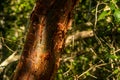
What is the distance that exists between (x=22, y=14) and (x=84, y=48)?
1.28 m

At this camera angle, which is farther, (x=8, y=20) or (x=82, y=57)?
(x=8, y=20)

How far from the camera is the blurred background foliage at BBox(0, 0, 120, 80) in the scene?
118 inches

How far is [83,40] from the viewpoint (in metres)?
4.12

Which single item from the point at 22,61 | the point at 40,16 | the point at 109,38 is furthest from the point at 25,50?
the point at 109,38

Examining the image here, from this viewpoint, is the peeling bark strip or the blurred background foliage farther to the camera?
the blurred background foliage

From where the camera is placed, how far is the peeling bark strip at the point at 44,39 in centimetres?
147

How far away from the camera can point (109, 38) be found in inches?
139

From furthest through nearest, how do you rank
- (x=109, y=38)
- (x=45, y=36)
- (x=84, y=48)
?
1. (x=84, y=48)
2. (x=109, y=38)
3. (x=45, y=36)

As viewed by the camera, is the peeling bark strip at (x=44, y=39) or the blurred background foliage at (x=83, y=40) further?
the blurred background foliage at (x=83, y=40)

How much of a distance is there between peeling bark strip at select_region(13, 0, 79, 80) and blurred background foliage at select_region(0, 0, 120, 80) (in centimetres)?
36

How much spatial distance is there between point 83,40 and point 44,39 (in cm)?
265

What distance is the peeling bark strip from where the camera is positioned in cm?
147

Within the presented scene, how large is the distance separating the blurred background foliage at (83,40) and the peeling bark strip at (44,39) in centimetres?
36

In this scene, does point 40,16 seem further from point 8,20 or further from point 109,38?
point 8,20
